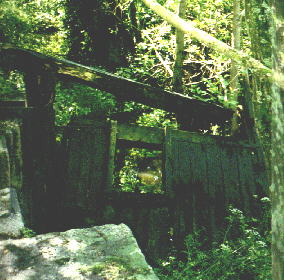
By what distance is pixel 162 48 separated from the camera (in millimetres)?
9953

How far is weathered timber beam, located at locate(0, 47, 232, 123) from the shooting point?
5.84 meters

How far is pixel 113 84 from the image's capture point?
6.39m

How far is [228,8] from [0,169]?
8.73 m

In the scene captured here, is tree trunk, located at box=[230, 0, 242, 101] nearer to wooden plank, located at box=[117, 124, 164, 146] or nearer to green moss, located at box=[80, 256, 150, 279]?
wooden plank, located at box=[117, 124, 164, 146]

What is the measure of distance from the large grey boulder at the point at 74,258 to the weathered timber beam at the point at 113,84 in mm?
3957

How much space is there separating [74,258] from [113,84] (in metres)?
4.45

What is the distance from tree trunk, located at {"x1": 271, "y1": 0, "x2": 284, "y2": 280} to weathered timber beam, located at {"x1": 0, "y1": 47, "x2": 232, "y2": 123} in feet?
13.9

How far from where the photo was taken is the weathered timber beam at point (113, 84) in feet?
19.1

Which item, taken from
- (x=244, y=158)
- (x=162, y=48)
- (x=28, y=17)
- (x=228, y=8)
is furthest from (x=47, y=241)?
(x=28, y=17)

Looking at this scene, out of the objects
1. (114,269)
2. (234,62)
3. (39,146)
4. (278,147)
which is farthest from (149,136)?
(114,269)

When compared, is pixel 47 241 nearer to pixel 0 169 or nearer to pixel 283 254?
pixel 0 169

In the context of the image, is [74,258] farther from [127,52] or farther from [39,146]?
[127,52]

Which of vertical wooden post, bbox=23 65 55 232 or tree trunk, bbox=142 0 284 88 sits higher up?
tree trunk, bbox=142 0 284 88

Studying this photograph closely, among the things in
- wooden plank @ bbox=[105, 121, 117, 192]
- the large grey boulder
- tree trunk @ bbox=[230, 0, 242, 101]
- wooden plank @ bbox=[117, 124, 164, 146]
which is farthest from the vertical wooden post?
tree trunk @ bbox=[230, 0, 242, 101]
